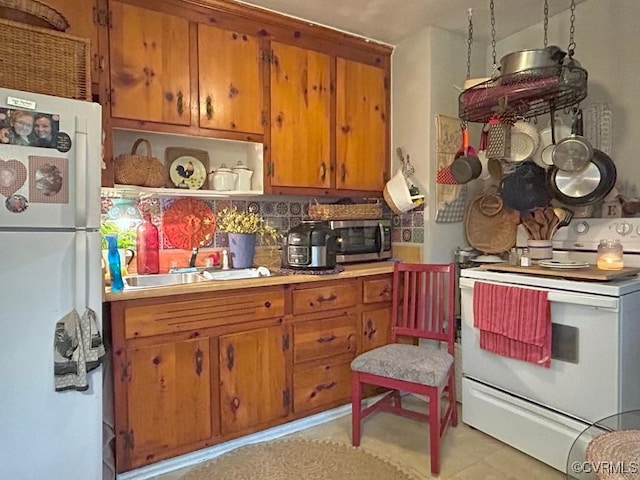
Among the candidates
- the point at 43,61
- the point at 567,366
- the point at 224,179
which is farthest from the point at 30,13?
the point at 567,366

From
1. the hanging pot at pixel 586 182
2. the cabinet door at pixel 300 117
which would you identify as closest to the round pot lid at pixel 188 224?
the cabinet door at pixel 300 117

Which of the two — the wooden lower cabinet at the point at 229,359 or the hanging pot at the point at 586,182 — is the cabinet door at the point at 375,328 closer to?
the wooden lower cabinet at the point at 229,359

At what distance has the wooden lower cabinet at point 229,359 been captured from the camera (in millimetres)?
1921

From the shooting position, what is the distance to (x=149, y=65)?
218 centimetres

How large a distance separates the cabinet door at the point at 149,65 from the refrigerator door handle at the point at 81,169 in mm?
584

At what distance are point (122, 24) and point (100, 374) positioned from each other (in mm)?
1675

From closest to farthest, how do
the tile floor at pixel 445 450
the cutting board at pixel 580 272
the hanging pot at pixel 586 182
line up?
the cutting board at pixel 580 272, the tile floor at pixel 445 450, the hanging pot at pixel 586 182

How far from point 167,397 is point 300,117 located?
1773 millimetres

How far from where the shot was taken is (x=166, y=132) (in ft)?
7.43

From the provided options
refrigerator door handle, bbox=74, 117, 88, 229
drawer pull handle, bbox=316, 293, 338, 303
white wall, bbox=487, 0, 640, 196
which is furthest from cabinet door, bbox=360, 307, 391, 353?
refrigerator door handle, bbox=74, 117, 88, 229

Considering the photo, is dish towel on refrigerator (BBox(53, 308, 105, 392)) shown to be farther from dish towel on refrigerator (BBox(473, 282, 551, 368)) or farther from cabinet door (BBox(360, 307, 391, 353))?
dish towel on refrigerator (BBox(473, 282, 551, 368))

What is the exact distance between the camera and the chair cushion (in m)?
2.01

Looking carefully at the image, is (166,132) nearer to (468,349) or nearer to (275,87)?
(275,87)

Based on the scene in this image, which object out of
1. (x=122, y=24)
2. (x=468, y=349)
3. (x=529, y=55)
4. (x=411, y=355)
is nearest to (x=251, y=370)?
(x=411, y=355)
